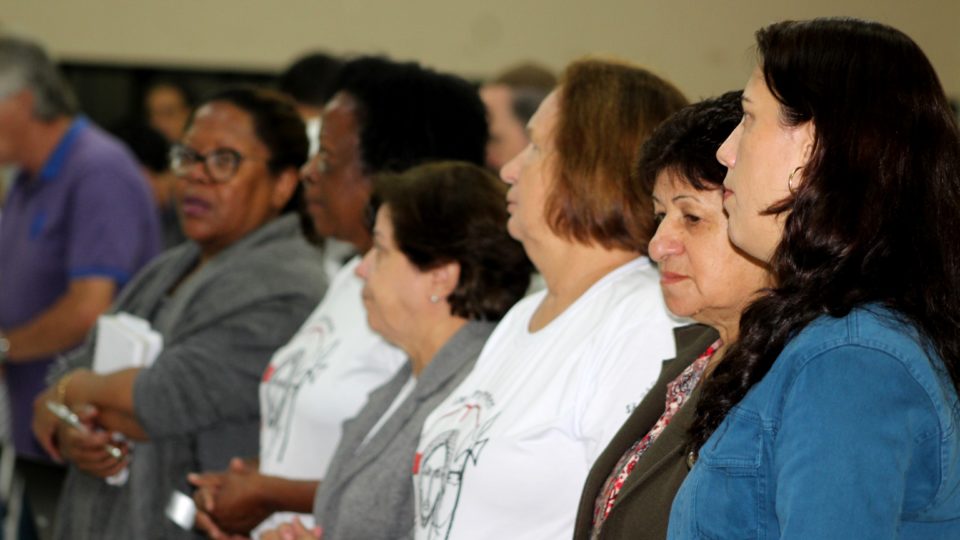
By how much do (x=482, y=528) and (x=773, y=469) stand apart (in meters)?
0.73

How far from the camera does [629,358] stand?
1.72 meters

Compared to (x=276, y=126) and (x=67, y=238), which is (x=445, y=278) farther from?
(x=67, y=238)

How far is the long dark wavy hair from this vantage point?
1.11 meters

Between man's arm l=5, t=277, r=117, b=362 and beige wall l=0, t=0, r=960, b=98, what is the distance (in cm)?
249

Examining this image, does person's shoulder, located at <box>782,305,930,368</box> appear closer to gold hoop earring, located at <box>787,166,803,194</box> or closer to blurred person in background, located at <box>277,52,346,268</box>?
gold hoop earring, located at <box>787,166,803,194</box>

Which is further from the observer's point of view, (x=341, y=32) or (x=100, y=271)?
(x=341, y=32)

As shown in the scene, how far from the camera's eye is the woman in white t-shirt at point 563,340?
68.0 inches

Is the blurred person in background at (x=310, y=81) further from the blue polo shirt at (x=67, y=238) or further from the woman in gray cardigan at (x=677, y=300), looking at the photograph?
the woman in gray cardigan at (x=677, y=300)

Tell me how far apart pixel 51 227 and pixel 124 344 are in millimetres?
941

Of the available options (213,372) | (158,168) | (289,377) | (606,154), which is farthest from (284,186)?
(158,168)

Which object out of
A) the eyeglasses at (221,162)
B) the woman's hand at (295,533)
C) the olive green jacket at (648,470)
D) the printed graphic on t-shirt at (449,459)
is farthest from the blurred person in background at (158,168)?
the olive green jacket at (648,470)

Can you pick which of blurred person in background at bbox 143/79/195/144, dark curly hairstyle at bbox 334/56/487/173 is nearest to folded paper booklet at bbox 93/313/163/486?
dark curly hairstyle at bbox 334/56/487/173

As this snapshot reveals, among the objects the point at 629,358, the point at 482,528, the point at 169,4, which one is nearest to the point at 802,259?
the point at 629,358

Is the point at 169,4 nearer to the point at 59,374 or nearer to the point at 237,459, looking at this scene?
the point at 59,374
